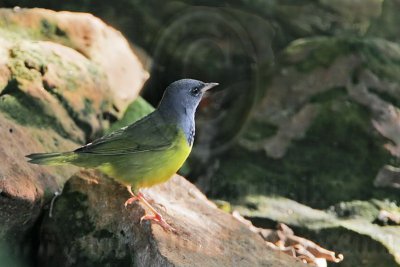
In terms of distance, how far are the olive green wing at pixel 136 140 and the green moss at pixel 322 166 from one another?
218 cm

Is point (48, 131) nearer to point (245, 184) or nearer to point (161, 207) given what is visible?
point (161, 207)

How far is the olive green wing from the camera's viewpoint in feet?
15.4

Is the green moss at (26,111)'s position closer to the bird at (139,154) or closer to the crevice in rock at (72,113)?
the crevice in rock at (72,113)

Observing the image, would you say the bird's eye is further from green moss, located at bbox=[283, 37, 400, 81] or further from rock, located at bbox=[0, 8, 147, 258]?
green moss, located at bbox=[283, 37, 400, 81]

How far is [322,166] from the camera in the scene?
7102 millimetres

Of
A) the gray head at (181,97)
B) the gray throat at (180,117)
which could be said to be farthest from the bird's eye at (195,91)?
the gray throat at (180,117)

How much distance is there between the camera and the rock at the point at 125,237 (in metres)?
4.27

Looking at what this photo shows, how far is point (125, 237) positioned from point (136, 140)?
0.71 m

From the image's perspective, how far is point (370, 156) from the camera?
7121 millimetres

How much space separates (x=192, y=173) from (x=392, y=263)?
2229mm

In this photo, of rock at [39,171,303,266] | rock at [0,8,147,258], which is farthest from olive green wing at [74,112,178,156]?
rock at [0,8,147,258]

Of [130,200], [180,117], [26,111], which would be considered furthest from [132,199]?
[26,111]

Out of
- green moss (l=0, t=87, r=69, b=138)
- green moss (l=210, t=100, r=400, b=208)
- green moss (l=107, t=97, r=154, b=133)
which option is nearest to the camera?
green moss (l=0, t=87, r=69, b=138)

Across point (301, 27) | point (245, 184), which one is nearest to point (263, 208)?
point (245, 184)
